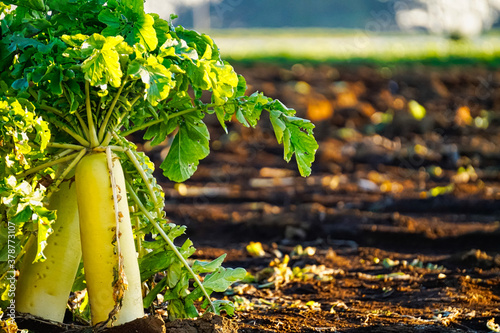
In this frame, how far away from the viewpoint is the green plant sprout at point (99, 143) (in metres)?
2.66

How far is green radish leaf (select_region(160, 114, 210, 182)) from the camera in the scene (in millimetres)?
3258

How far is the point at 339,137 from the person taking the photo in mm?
11609

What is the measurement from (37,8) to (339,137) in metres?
9.01

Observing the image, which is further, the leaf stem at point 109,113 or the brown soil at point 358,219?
the brown soil at point 358,219

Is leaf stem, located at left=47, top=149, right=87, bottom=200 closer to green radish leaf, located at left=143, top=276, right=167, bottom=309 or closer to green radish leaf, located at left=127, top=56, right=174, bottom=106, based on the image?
green radish leaf, located at left=127, top=56, right=174, bottom=106

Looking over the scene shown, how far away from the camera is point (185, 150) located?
10.8 ft

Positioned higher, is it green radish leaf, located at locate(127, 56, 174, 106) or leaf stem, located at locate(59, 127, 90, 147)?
green radish leaf, located at locate(127, 56, 174, 106)

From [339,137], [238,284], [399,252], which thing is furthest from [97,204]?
[339,137]

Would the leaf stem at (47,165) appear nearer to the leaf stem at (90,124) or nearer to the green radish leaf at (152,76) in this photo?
the leaf stem at (90,124)

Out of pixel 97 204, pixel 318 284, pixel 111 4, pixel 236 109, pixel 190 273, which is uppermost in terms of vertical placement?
pixel 111 4

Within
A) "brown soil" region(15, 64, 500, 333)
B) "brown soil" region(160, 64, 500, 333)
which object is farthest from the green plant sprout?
"brown soil" region(160, 64, 500, 333)

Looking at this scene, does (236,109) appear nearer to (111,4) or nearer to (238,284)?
(111,4)

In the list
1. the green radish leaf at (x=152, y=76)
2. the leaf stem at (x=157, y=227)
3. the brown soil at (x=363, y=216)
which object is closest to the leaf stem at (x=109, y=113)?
the green radish leaf at (x=152, y=76)

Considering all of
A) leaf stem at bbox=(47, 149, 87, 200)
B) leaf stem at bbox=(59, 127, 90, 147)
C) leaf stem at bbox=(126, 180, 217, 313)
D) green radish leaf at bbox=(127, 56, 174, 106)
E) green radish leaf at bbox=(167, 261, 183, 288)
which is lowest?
green radish leaf at bbox=(167, 261, 183, 288)
